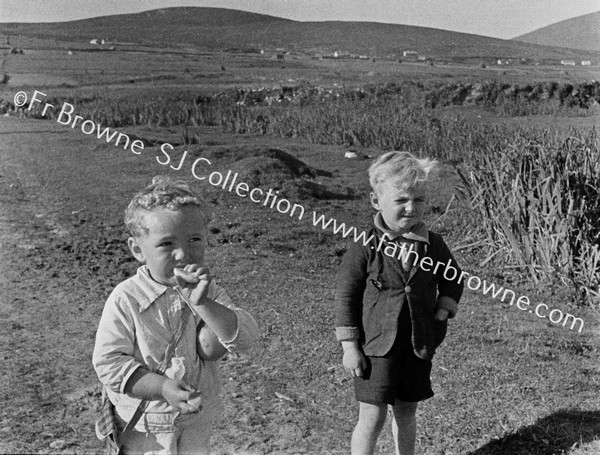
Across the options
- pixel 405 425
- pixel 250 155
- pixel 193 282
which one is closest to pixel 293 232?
pixel 250 155

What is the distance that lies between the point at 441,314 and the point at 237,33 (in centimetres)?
441

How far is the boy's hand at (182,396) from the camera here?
1423mm

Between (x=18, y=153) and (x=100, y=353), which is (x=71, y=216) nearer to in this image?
(x=18, y=153)

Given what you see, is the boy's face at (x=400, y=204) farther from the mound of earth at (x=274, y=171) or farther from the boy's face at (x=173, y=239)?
the mound of earth at (x=274, y=171)

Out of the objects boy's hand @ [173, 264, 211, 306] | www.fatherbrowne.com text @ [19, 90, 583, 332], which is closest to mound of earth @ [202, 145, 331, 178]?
www.fatherbrowne.com text @ [19, 90, 583, 332]

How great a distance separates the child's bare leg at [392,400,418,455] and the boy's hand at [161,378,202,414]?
0.97 m

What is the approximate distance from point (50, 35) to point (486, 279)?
3667 millimetres

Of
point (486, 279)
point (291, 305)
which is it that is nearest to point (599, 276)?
point (486, 279)

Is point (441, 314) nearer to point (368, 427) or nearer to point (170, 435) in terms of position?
point (368, 427)

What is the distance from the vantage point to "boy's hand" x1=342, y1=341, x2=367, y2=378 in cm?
214

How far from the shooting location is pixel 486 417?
281 centimetres

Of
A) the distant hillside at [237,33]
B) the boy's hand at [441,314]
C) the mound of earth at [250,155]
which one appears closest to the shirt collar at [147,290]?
the boy's hand at [441,314]

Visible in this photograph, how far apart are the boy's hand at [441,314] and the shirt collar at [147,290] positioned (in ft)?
3.24

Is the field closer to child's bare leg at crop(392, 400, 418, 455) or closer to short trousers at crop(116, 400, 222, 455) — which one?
child's bare leg at crop(392, 400, 418, 455)
